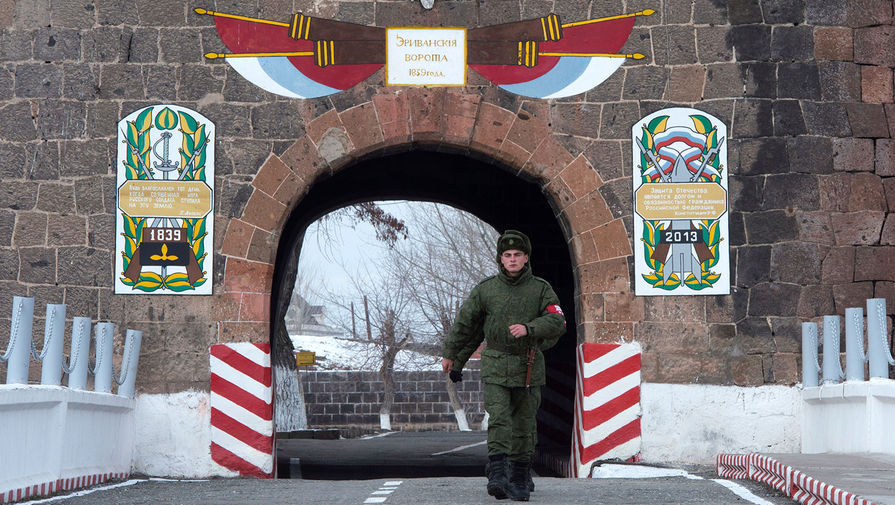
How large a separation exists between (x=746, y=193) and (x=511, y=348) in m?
3.75

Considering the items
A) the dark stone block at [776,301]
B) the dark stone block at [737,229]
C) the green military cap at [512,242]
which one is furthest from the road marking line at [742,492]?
the dark stone block at [737,229]

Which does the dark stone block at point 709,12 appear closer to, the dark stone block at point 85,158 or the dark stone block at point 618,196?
the dark stone block at point 618,196

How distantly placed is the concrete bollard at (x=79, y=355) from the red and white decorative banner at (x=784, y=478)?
4.52 metres

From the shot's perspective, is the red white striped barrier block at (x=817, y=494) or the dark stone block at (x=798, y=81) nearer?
the red white striped barrier block at (x=817, y=494)

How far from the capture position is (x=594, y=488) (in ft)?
24.7

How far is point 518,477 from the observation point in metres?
6.87

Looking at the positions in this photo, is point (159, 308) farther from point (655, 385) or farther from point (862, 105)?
point (862, 105)

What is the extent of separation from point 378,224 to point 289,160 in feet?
56.2

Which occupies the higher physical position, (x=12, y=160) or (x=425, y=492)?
(x=12, y=160)

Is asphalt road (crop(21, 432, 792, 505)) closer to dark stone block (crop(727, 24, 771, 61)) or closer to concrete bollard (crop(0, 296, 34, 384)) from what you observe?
concrete bollard (crop(0, 296, 34, 384))

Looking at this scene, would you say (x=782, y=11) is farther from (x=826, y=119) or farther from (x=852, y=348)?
(x=852, y=348)

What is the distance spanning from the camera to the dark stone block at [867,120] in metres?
9.94

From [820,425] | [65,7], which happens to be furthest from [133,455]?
[820,425]

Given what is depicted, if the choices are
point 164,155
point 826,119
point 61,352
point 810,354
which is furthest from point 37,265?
point 826,119
